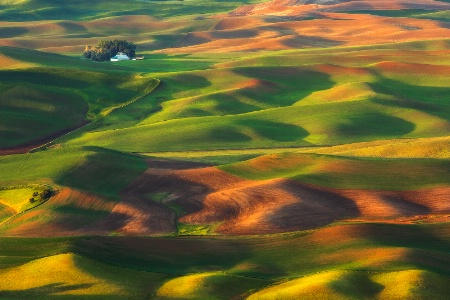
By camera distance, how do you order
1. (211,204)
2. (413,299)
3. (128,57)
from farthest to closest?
(128,57) < (211,204) < (413,299)

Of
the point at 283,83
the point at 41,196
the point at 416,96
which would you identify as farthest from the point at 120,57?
the point at 41,196

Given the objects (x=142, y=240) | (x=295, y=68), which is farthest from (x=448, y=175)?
(x=295, y=68)

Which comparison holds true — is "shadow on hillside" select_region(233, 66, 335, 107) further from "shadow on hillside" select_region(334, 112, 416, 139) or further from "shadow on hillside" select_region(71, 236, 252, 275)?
"shadow on hillside" select_region(71, 236, 252, 275)

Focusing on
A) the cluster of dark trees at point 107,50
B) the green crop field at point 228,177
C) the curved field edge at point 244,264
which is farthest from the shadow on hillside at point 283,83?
the curved field edge at point 244,264

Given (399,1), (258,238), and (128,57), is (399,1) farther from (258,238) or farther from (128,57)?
(258,238)

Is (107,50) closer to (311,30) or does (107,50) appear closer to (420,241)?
(311,30)

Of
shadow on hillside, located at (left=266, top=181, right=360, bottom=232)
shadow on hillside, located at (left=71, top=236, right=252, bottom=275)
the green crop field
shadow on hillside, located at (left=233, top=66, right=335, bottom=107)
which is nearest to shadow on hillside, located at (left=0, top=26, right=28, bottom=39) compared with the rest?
the green crop field
